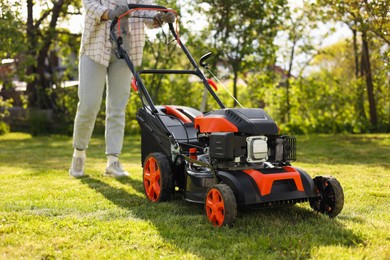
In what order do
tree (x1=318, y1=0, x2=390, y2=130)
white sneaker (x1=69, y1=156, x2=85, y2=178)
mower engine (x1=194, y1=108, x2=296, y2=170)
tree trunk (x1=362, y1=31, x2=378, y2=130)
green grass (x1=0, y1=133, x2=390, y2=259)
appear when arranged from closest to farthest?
green grass (x1=0, y1=133, x2=390, y2=259) < mower engine (x1=194, y1=108, x2=296, y2=170) < white sneaker (x1=69, y1=156, x2=85, y2=178) < tree (x1=318, y1=0, x2=390, y2=130) < tree trunk (x1=362, y1=31, x2=378, y2=130)

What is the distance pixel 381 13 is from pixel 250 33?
3.85 m

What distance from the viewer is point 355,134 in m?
9.36

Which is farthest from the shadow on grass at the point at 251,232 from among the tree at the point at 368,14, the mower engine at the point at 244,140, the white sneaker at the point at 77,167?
the tree at the point at 368,14

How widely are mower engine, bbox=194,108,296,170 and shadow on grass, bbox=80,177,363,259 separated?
0.34 meters

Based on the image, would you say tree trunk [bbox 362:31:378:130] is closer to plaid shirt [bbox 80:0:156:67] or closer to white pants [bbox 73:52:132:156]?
A: plaid shirt [bbox 80:0:156:67]

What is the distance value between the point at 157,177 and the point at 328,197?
118 centimetres

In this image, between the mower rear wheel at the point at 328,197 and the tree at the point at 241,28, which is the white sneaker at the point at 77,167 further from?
the tree at the point at 241,28

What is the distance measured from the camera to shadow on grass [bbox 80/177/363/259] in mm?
2443

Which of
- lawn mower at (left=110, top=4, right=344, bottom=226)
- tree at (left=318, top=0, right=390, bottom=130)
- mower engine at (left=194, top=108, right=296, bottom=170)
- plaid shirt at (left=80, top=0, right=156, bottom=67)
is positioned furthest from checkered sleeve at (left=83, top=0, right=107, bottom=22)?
tree at (left=318, top=0, right=390, bottom=130)

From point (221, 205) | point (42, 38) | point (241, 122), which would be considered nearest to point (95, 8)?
point (241, 122)

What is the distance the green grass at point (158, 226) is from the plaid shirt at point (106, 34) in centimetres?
111

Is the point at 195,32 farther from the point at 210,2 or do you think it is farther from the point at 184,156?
the point at 184,156

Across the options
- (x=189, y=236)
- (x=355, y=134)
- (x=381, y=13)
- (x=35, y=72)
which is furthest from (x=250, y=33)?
(x=189, y=236)

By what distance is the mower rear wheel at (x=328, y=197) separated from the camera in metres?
3.01
